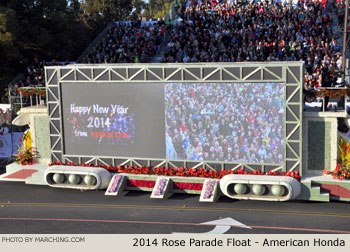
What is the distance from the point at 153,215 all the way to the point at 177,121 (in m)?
4.37

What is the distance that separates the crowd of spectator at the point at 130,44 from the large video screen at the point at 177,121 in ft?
54.3

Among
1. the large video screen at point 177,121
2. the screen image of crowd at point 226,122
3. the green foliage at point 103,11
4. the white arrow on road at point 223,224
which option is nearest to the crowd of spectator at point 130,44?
→ the green foliage at point 103,11

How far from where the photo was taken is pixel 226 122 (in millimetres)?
19219

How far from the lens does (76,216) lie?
57.3 ft

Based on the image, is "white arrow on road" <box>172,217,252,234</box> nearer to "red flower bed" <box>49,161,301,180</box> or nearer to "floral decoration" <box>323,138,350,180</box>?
"red flower bed" <box>49,161,301,180</box>

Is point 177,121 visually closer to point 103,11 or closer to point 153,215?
point 153,215

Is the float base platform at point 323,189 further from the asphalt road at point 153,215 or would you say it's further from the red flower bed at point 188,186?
the red flower bed at point 188,186

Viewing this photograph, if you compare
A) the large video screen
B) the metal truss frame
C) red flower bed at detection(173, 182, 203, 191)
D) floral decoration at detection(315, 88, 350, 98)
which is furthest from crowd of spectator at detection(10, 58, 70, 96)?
floral decoration at detection(315, 88, 350, 98)

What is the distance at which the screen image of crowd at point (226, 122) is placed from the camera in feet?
61.4

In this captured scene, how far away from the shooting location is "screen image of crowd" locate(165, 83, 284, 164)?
736 inches

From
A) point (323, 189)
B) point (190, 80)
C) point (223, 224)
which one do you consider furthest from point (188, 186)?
point (323, 189)

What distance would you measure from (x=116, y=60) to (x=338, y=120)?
21.9 meters

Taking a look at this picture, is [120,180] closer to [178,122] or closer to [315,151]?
[178,122]

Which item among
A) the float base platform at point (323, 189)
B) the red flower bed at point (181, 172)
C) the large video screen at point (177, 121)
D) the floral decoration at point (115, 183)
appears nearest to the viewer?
the float base platform at point (323, 189)
